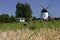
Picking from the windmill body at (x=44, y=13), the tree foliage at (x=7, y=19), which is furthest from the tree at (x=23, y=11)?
the windmill body at (x=44, y=13)

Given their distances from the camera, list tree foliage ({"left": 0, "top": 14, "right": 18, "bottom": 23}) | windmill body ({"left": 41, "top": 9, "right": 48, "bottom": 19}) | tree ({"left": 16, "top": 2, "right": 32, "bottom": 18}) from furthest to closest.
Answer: tree ({"left": 16, "top": 2, "right": 32, "bottom": 18}) < tree foliage ({"left": 0, "top": 14, "right": 18, "bottom": 23}) < windmill body ({"left": 41, "top": 9, "right": 48, "bottom": 19})

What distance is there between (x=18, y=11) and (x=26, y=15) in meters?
4.09

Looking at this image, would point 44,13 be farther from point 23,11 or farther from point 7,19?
point 23,11

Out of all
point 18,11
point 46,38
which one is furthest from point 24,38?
point 18,11

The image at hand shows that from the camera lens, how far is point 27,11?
99625 mm

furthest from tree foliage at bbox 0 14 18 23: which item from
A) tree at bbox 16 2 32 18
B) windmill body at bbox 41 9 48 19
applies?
windmill body at bbox 41 9 48 19

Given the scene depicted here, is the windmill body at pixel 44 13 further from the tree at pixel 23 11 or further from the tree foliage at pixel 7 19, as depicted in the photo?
the tree at pixel 23 11

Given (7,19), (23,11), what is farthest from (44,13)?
(23,11)

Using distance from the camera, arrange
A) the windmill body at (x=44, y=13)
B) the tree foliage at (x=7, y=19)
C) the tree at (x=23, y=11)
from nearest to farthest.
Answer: the windmill body at (x=44, y=13) < the tree foliage at (x=7, y=19) < the tree at (x=23, y=11)

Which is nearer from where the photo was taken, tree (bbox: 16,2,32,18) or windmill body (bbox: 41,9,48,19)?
windmill body (bbox: 41,9,48,19)

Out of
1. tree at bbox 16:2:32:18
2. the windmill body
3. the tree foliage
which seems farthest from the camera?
tree at bbox 16:2:32:18

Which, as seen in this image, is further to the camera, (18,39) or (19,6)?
(19,6)

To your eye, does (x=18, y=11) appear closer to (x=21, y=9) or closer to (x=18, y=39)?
(x=21, y=9)

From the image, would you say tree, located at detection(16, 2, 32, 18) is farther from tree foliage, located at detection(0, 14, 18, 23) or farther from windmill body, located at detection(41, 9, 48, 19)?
windmill body, located at detection(41, 9, 48, 19)
